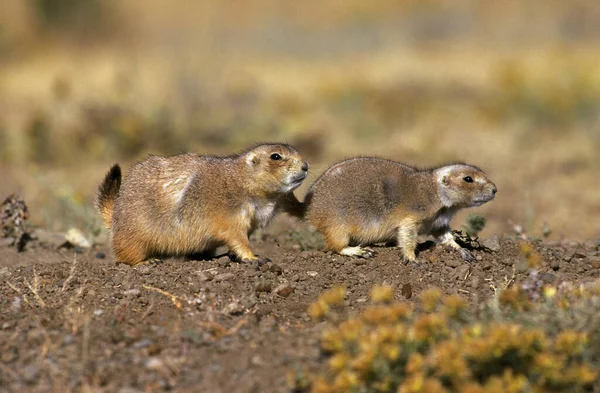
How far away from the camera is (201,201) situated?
7.11 m

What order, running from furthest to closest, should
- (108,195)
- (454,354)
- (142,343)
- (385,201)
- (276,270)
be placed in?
(108,195) → (385,201) → (276,270) → (142,343) → (454,354)

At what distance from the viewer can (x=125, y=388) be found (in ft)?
15.3

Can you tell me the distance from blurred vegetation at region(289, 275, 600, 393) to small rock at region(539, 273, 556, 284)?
147 centimetres

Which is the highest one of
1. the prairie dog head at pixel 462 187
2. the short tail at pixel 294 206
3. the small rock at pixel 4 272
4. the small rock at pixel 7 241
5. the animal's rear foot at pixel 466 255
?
the prairie dog head at pixel 462 187

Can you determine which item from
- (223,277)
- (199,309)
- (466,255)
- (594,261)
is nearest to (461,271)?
(466,255)

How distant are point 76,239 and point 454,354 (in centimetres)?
560

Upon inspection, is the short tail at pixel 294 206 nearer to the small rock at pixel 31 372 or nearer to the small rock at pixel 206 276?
the small rock at pixel 206 276

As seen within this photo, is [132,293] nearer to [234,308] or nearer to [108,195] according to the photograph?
[234,308]

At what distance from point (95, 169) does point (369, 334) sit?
400 inches

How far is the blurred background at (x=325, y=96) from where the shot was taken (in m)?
13.2

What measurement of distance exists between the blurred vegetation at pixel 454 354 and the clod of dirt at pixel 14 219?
4.83 m

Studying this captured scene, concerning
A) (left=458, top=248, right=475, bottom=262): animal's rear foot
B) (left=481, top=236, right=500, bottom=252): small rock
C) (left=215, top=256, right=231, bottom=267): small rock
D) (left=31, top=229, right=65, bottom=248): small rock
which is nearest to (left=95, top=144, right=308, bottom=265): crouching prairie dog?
(left=215, top=256, right=231, bottom=267): small rock

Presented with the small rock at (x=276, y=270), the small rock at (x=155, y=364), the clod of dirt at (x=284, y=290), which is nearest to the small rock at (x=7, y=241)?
the small rock at (x=276, y=270)

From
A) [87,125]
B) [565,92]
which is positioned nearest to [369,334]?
[87,125]
